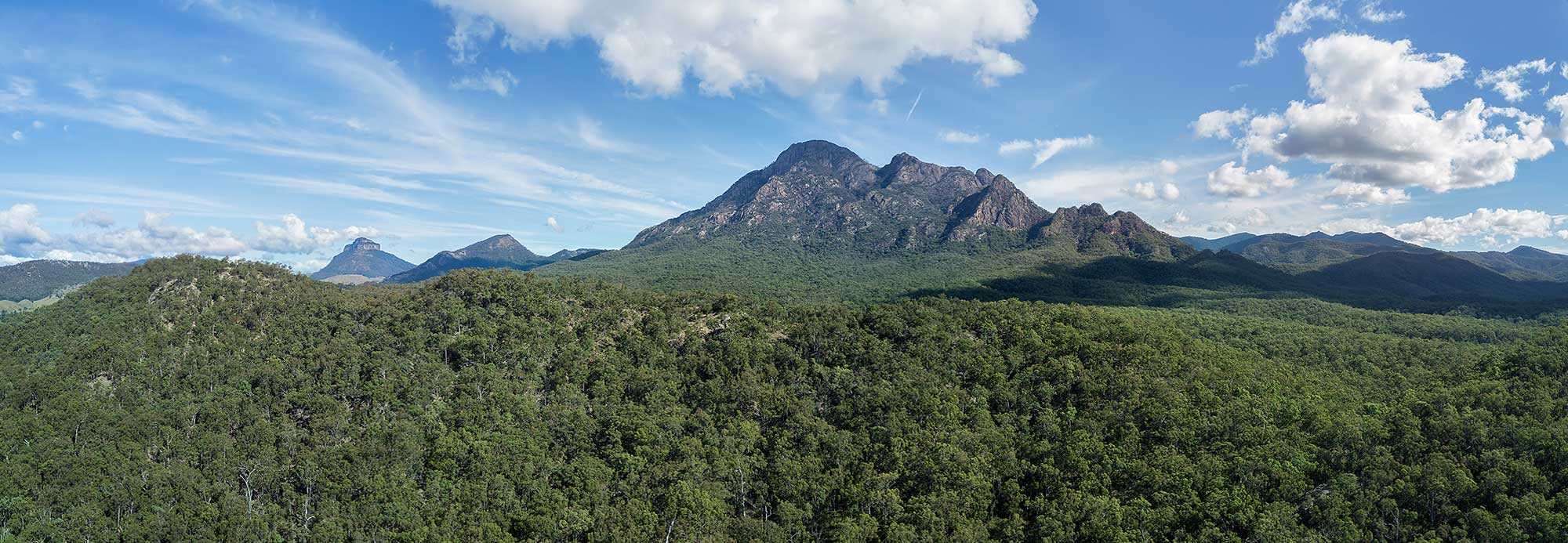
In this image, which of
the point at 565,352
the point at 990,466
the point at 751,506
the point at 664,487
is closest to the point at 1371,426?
the point at 990,466

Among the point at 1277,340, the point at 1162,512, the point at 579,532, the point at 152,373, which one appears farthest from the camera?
the point at 1277,340

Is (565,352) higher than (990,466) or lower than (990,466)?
higher

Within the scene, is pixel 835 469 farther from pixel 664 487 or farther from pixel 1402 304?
pixel 1402 304

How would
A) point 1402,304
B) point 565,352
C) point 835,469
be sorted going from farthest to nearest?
point 1402,304 < point 565,352 < point 835,469

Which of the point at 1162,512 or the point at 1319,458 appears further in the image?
the point at 1319,458

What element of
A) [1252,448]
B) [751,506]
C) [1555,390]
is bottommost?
[751,506]

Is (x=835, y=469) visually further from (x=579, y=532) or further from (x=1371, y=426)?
(x=1371, y=426)
